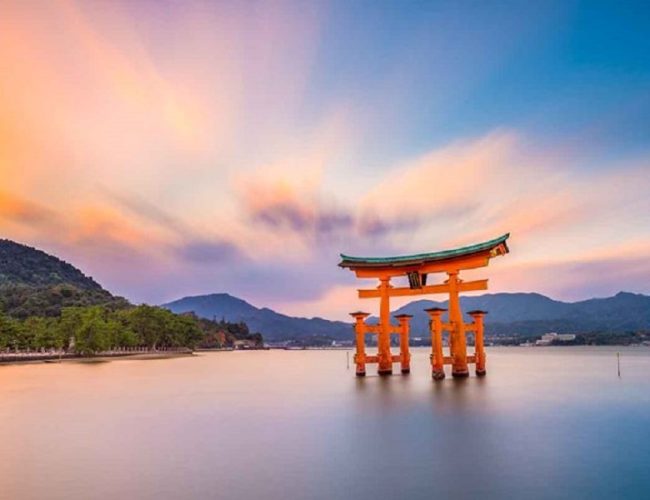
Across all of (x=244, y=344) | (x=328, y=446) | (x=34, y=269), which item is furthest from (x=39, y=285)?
(x=328, y=446)

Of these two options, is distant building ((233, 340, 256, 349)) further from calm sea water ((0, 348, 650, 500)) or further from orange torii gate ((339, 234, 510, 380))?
calm sea water ((0, 348, 650, 500))

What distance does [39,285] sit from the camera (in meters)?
161

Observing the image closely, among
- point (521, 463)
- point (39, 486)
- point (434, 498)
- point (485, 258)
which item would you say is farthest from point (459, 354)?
point (39, 486)

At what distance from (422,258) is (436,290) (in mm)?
2182

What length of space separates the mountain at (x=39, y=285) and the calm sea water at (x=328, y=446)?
86.0m

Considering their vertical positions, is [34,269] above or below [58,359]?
above

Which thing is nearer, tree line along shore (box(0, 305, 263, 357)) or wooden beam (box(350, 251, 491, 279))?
wooden beam (box(350, 251, 491, 279))

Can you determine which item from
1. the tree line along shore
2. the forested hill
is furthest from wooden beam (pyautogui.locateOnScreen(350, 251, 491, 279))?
the forested hill

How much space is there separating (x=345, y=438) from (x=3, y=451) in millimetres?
9666

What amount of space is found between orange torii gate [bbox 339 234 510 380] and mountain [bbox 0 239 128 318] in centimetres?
8226

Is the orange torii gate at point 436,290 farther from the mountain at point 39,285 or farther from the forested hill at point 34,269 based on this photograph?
the forested hill at point 34,269

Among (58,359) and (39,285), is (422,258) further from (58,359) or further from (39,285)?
(39,285)

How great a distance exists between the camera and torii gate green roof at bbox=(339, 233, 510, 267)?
92.5 ft

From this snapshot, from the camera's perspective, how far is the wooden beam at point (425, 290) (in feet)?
97.5
